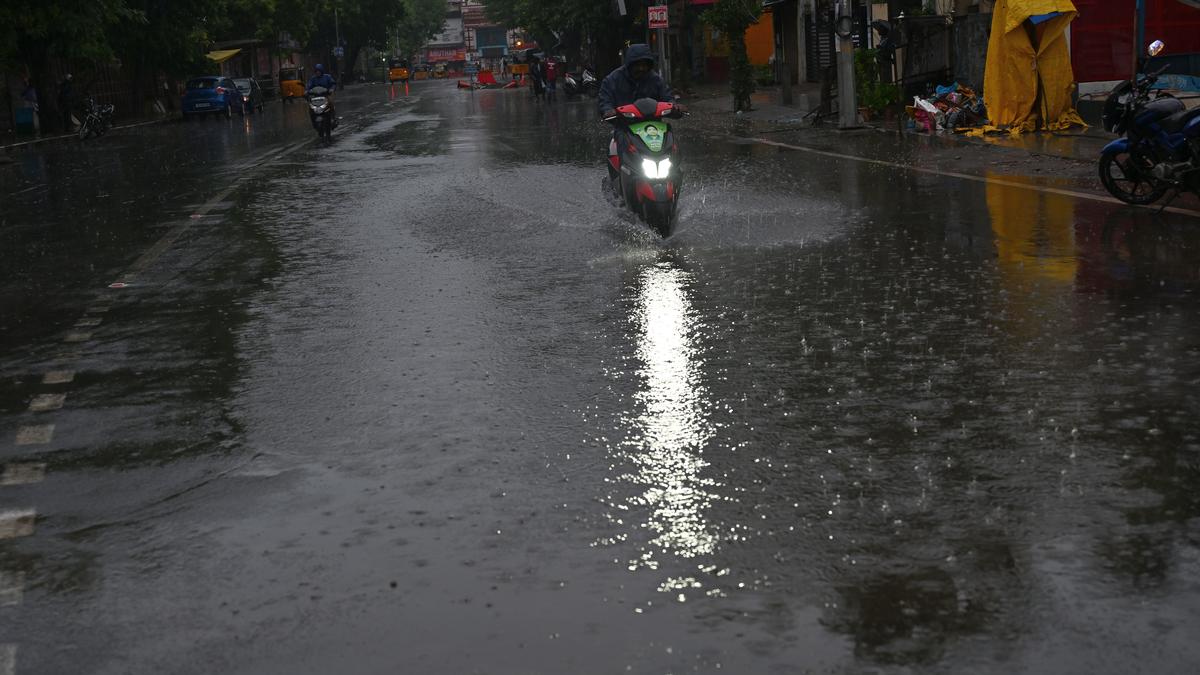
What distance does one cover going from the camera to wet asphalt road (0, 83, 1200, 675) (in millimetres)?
4168

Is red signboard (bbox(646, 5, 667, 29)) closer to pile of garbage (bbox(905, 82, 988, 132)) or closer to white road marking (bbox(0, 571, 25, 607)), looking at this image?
pile of garbage (bbox(905, 82, 988, 132))

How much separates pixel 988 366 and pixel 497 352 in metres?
2.58

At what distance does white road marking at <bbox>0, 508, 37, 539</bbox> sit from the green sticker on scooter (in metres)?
8.19

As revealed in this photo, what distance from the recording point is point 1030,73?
2312 cm

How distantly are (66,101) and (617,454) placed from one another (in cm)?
4460

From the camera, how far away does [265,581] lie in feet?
15.3

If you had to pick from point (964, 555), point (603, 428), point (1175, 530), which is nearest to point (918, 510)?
point (964, 555)

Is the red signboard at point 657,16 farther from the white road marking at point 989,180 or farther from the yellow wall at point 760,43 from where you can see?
the white road marking at point 989,180

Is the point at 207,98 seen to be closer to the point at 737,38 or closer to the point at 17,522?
the point at 737,38

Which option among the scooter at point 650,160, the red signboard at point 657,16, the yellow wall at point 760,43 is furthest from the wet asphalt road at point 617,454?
the yellow wall at point 760,43

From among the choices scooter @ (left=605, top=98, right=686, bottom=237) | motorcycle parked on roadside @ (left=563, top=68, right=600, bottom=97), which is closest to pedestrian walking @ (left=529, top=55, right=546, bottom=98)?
motorcycle parked on roadside @ (left=563, top=68, right=600, bottom=97)

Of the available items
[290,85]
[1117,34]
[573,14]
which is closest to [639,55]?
[1117,34]

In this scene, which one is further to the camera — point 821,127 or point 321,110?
point 321,110

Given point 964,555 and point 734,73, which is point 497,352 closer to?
point 964,555
